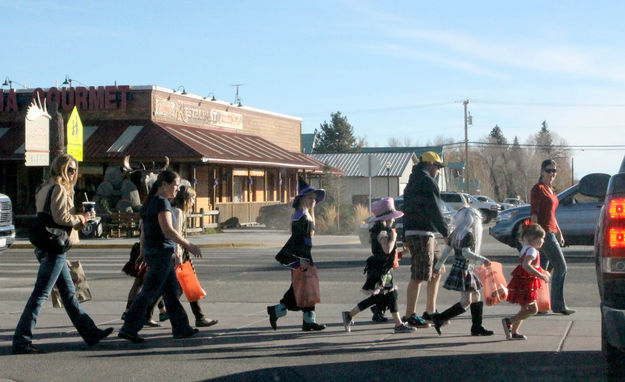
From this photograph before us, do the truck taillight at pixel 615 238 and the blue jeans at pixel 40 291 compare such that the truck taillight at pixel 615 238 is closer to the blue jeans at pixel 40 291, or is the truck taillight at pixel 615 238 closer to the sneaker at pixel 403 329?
the sneaker at pixel 403 329

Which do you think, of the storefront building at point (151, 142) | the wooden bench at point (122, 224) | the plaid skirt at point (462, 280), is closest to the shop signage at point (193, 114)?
the storefront building at point (151, 142)

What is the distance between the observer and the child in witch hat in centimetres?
909

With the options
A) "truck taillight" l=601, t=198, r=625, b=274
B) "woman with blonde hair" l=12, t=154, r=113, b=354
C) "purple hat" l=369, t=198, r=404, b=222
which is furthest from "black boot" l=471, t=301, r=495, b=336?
"woman with blonde hair" l=12, t=154, r=113, b=354

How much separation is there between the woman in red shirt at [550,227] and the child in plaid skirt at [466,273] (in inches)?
71.3

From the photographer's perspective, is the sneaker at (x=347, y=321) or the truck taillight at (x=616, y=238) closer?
the truck taillight at (x=616, y=238)

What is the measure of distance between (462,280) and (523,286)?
0.60 meters

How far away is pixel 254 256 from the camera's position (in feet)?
68.1

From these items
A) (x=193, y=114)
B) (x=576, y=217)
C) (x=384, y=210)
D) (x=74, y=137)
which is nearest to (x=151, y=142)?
(x=193, y=114)

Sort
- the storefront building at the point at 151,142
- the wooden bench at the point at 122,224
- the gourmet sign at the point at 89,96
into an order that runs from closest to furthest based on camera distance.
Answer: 1. the wooden bench at the point at 122,224
2. the storefront building at the point at 151,142
3. the gourmet sign at the point at 89,96

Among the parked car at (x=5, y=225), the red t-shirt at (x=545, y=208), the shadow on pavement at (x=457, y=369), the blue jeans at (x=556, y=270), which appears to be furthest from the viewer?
the parked car at (x=5, y=225)

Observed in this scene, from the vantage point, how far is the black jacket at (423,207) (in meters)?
9.07

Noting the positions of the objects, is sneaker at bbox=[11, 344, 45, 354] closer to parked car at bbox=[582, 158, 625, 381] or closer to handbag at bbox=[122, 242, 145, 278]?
handbag at bbox=[122, 242, 145, 278]

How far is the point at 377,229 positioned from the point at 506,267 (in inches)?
314

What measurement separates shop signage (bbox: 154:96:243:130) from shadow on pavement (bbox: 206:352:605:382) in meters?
27.3
